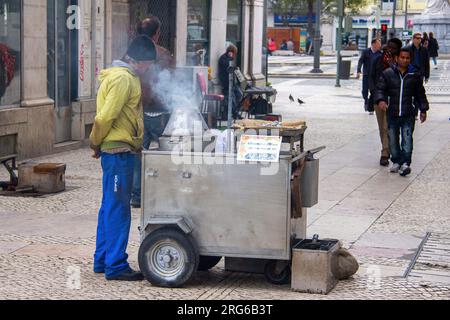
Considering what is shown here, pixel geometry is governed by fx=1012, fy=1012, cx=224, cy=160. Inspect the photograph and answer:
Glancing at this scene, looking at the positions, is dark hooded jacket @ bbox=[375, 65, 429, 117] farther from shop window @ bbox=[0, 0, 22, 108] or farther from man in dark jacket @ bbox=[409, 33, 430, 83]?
man in dark jacket @ bbox=[409, 33, 430, 83]

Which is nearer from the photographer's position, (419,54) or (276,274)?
(276,274)

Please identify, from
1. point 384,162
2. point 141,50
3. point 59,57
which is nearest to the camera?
point 141,50

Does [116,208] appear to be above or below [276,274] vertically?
above

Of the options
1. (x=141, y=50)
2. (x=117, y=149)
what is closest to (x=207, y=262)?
(x=117, y=149)

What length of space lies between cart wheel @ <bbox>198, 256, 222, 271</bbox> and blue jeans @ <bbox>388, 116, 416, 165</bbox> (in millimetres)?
6026

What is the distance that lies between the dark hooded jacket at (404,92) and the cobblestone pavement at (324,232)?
2.92ft

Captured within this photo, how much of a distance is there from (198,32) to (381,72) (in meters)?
7.68

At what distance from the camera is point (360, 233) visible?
30.6 feet

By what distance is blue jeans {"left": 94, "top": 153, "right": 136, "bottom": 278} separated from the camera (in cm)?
738

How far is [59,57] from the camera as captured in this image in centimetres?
1543

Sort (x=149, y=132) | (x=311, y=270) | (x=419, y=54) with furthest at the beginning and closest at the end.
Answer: (x=419, y=54) < (x=149, y=132) < (x=311, y=270)

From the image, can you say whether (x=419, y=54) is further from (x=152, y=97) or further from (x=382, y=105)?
(x=152, y=97)

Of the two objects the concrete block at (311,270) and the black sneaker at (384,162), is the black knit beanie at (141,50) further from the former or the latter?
the black sneaker at (384,162)
